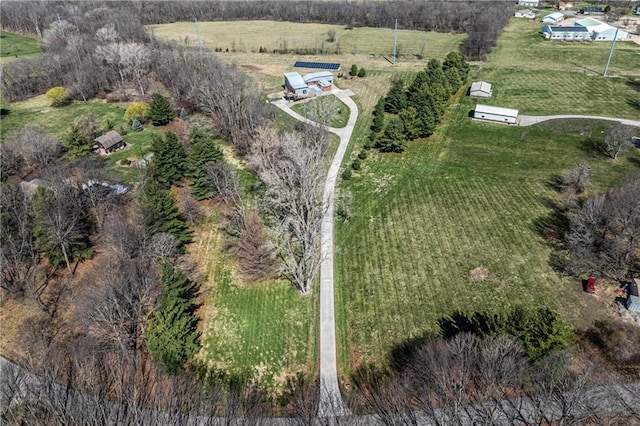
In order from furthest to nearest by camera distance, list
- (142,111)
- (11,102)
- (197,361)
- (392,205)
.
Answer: (11,102) < (142,111) < (392,205) < (197,361)

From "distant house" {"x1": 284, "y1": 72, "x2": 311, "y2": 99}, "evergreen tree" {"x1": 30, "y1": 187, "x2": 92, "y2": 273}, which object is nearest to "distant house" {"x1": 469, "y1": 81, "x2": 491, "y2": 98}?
"distant house" {"x1": 284, "y1": 72, "x2": 311, "y2": 99}

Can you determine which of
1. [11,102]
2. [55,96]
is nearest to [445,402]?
[55,96]

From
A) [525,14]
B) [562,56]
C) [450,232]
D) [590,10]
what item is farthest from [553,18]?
[450,232]

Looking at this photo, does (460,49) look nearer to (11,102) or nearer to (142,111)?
(142,111)

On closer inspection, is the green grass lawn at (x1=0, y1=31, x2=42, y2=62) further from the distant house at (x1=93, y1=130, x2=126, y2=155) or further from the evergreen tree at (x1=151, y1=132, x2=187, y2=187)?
the evergreen tree at (x1=151, y1=132, x2=187, y2=187)

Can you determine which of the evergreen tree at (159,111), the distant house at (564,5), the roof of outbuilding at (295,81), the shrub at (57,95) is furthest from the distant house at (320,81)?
the distant house at (564,5)
